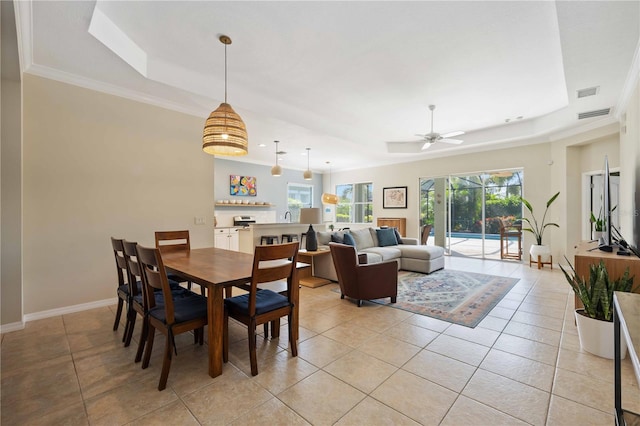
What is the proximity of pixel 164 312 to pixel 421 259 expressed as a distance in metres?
4.49

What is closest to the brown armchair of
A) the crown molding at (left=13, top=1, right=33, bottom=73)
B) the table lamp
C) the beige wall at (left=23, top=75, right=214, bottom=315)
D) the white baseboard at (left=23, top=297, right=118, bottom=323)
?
the table lamp

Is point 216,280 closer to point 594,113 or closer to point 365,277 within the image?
point 365,277

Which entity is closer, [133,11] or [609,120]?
[133,11]

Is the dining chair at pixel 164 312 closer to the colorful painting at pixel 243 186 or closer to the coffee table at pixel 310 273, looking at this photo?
the coffee table at pixel 310 273

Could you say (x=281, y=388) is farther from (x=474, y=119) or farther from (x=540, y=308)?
(x=474, y=119)

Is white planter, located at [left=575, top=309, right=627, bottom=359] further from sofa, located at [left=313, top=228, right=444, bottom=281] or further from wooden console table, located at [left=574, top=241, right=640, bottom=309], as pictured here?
sofa, located at [left=313, top=228, right=444, bottom=281]

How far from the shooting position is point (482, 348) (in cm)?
253

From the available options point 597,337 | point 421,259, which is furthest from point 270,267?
point 421,259

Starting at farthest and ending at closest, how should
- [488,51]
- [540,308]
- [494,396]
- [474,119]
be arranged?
1. [474,119]
2. [540,308]
3. [488,51]
4. [494,396]

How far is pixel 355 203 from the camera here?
10.0 meters

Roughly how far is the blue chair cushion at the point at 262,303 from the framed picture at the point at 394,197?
6566mm

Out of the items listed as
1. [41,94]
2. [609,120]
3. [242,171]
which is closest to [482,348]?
[609,120]

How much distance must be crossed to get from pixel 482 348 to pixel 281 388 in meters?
1.82

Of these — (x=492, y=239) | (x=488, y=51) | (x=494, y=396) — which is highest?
(x=488, y=51)
